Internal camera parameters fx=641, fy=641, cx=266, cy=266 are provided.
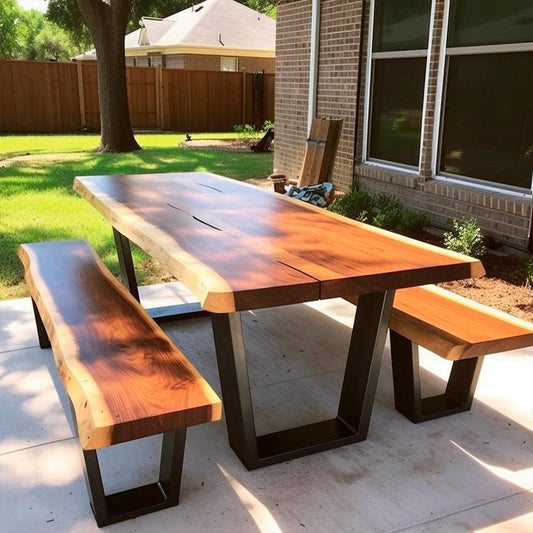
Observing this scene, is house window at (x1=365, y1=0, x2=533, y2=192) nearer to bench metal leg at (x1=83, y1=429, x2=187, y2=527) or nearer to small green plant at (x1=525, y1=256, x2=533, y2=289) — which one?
small green plant at (x1=525, y1=256, x2=533, y2=289)

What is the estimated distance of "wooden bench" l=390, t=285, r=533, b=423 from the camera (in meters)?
2.82

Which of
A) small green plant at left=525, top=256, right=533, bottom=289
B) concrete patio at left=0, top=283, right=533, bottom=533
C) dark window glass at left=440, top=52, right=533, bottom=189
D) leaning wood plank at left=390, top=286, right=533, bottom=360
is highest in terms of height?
dark window glass at left=440, top=52, right=533, bottom=189

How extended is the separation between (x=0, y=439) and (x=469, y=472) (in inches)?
82.7

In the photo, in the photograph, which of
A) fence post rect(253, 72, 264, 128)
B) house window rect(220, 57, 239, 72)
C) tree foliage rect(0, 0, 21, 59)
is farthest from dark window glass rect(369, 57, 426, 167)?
tree foliage rect(0, 0, 21, 59)

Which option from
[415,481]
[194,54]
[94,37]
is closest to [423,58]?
[415,481]

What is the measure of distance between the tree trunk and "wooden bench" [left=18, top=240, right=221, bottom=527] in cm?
1067

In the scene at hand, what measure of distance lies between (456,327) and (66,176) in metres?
8.19

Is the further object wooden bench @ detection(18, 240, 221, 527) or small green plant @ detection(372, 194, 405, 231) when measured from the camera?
small green plant @ detection(372, 194, 405, 231)

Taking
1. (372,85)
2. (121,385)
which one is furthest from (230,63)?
(121,385)

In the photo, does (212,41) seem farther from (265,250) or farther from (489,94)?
(265,250)

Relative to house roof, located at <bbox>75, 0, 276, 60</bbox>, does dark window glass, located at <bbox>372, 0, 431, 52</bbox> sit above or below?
below

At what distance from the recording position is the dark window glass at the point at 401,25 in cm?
680

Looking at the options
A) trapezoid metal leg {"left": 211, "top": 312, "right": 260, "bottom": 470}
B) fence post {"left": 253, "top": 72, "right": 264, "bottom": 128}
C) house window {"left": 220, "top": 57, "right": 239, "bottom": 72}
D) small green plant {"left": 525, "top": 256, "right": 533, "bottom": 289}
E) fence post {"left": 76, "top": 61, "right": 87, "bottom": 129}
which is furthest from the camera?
house window {"left": 220, "top": 57, "right": 239, "bottom": 72}

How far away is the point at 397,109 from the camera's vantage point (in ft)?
24.1
